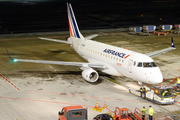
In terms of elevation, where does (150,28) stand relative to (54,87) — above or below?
above

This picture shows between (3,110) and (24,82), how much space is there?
8993 millimetres

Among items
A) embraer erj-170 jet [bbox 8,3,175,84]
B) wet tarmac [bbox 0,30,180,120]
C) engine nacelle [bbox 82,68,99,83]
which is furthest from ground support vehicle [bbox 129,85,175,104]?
engine nacelle [bbox 82,68,99,83]

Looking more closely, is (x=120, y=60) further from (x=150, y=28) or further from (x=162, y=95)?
(x=150, y=28)

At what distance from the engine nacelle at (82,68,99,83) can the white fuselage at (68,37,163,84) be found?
205 cm

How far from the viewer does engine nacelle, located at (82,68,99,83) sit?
3497 centimetres

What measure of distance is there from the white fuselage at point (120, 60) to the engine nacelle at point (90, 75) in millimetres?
2049

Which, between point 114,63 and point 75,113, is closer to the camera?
point 75,113

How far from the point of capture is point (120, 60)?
3472 centimetres

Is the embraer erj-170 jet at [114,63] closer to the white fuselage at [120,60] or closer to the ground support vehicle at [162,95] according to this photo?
the white fuselage at [120,60]

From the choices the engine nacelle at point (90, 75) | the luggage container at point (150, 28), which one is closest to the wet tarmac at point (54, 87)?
the engine nacelle at point (90, 75)

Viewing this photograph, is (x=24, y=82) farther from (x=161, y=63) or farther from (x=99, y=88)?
(x=161, y=63)

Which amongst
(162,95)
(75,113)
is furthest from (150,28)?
(75,113)

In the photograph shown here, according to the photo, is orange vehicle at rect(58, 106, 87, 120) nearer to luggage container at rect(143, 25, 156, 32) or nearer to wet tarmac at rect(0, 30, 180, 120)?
wet tarmac at rect(0, 30, 180, 120)

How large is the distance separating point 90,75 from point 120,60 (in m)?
4.20
